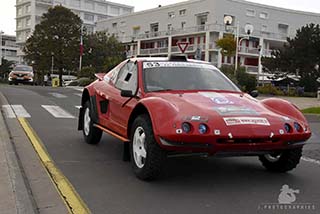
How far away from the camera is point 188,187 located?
554 cm

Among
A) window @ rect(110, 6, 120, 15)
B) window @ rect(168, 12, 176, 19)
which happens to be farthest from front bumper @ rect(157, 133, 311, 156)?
window @ rect(110, 6, 120, 15)

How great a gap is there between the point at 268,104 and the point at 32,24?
106m

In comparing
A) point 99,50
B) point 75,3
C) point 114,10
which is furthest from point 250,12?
point 114,10

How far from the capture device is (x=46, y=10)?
108m

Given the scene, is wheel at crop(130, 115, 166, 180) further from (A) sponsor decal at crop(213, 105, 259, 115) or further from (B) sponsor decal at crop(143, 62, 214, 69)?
(B) sponsor decal at crop(143, 62, 214, 69)

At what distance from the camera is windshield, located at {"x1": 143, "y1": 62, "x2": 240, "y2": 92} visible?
657 centimetres

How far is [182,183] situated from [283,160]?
4.76ft

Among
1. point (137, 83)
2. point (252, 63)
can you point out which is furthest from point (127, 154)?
point (252, 63)

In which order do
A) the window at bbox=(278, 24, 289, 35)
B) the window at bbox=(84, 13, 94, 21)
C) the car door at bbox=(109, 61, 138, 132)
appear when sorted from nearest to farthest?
1. the car door at bbox=(109, 61, 138, 132)
2. the window at bbox=(278, 24, 289, 35)
3. the window at bbox=(84, 13, 94, 21)

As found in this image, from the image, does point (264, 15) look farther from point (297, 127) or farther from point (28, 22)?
point (28, 22)

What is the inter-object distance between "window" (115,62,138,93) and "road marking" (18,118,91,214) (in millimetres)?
1517

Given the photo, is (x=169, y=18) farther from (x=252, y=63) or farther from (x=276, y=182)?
(x=276, y=182)

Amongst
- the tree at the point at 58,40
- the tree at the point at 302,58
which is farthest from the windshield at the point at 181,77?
the tree at the point at 58,40

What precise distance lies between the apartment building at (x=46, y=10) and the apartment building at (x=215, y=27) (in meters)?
39.4
